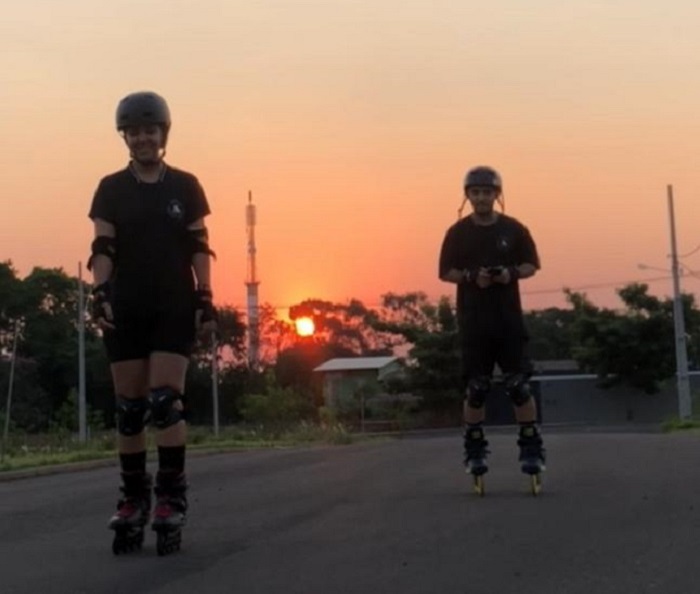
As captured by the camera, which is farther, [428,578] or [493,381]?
[493,381]

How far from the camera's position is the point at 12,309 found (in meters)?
70.0

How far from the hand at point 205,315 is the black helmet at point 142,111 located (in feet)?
2.64

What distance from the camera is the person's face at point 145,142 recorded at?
5.34 metres

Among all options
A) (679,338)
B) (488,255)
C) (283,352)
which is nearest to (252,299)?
(283,352)

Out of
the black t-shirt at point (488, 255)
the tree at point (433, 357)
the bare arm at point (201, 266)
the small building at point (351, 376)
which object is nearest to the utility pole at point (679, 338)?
the tree at point (433, 357)

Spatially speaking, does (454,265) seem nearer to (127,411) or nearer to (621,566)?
(127,411)

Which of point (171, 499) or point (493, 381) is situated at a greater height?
point (493, 381)

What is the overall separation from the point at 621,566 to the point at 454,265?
317 cm

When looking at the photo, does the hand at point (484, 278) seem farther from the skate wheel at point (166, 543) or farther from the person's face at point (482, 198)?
the skate wheel at point (166, 543)

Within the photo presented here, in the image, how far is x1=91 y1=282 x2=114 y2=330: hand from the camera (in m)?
5.17

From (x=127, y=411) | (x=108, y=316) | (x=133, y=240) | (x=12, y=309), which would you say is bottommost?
(x=127, y=411)

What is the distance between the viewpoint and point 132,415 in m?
5.29

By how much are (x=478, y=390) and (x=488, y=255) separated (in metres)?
0.80

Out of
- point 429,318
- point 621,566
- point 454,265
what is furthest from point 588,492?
point 429,318
